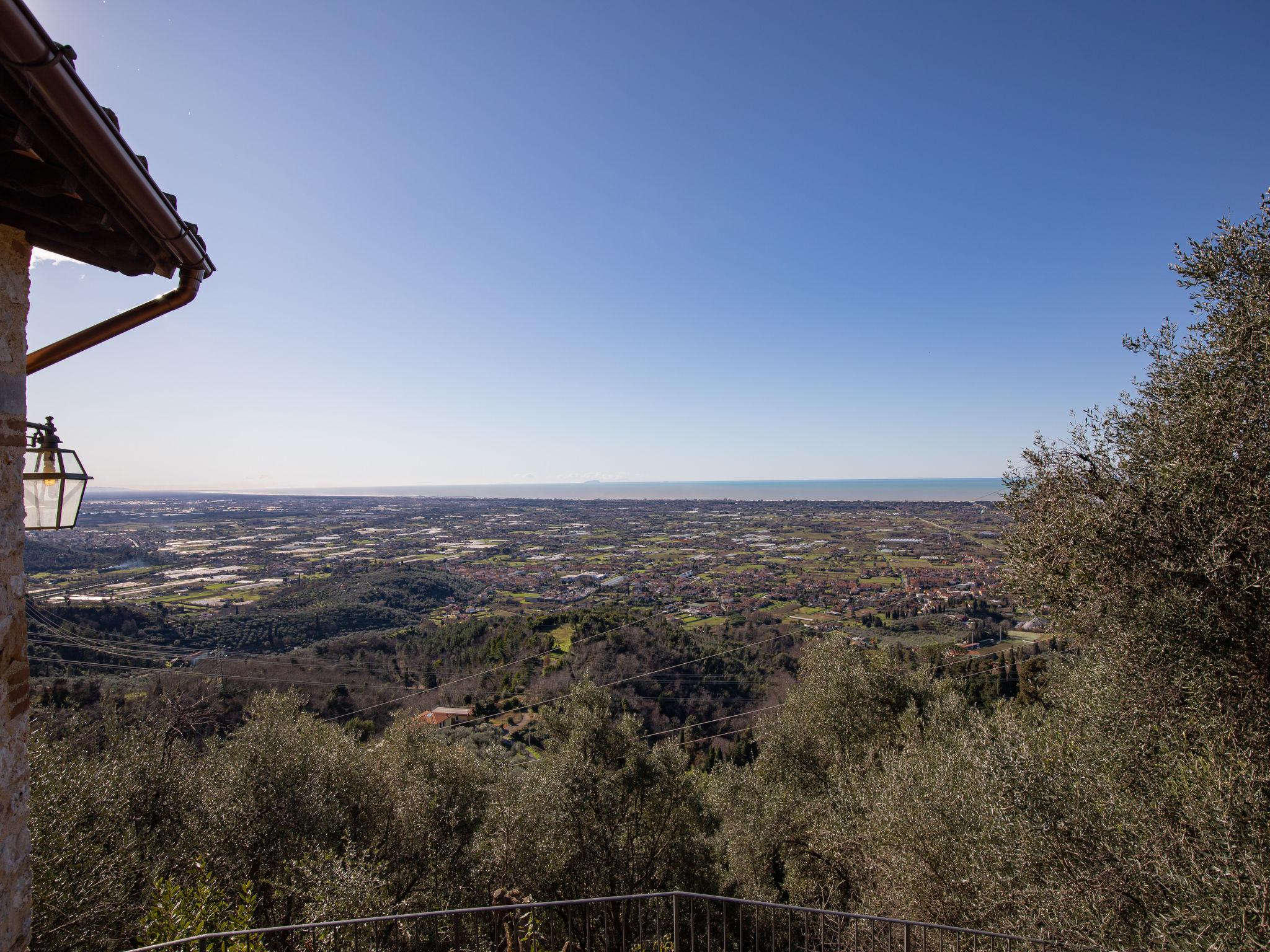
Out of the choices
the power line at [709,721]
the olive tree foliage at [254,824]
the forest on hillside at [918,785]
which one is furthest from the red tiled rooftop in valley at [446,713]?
the olive tree foliage at [254,824]

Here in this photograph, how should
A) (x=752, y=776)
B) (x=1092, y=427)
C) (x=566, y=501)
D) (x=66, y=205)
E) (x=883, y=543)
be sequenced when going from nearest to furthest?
(x=66, y=205)
(x=1092, y=427)
(x=752, y=776)
(x=883, y=543)
(x=566, y=501)

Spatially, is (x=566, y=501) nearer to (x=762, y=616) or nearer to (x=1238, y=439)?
(x=762, y=616)

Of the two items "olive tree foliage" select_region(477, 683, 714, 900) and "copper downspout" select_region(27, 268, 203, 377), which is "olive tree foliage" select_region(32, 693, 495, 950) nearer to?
"olive tree foliage" select_region(477, 683, 714, 900)

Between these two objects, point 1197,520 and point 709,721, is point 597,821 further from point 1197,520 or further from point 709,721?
point 709,721

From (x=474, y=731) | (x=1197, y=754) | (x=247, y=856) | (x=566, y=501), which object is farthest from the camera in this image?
(x=566, y=501)

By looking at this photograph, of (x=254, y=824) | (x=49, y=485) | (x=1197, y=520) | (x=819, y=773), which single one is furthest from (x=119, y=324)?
(x=819, y=773)

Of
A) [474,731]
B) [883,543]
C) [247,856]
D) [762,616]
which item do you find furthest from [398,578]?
[883,543]

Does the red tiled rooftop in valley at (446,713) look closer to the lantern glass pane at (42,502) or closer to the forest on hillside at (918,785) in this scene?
the forest on hillside at (918,785)
